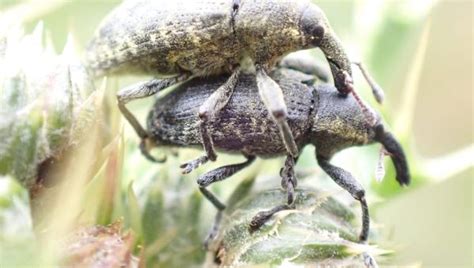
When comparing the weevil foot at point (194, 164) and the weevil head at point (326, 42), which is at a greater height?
the weevil head at point (326, 42)

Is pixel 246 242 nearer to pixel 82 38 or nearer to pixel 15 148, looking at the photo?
pixel 15 148

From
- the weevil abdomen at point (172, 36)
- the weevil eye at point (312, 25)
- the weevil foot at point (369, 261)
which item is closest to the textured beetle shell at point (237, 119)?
the weevil abdomen at point (172, 36)

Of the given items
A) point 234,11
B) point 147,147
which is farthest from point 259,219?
point 234,11

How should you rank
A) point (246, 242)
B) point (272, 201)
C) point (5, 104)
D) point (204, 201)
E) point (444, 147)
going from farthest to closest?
point (444, 147), point (204, 201), point (272, 201), point (246, 242), point (5, 104)

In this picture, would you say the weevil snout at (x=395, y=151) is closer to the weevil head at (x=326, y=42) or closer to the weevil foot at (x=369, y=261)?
the weevil head at (x=326, y=42)

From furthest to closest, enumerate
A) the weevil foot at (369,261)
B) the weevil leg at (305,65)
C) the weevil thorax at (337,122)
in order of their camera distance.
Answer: the weevil leg at (305,65)
the weevil thorax at (337,122)
the weevil foot at (369,261)

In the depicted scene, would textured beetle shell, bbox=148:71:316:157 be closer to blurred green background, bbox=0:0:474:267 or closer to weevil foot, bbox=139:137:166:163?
weevil foot, bbox=139:137:166:163

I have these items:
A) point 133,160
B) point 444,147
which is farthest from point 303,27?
point 444,147
